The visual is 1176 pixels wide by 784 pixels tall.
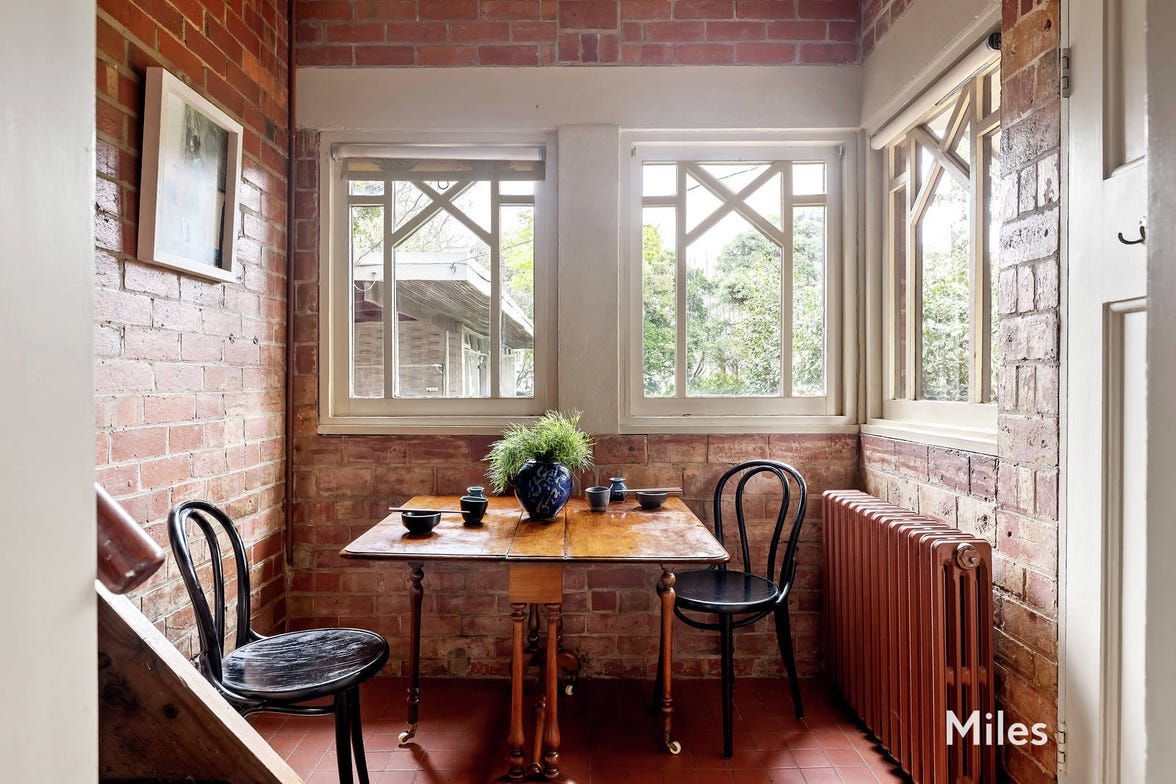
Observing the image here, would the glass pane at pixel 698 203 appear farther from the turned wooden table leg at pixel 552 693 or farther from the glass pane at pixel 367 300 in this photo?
the turned wooden table leg at pixel 552 693

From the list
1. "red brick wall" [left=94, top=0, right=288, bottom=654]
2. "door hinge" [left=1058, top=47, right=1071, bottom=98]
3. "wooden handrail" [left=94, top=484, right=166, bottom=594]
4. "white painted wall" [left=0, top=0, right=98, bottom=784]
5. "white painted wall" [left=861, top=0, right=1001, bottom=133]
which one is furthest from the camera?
"white painted wall" [left=861, top=0, right=1001, bottom=133]

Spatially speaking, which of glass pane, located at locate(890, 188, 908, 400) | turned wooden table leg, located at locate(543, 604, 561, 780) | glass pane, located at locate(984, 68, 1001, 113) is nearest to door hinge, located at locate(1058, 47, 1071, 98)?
glass pane, located at locate(984, 68, 1001, 113)

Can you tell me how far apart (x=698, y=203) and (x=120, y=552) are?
274 cm

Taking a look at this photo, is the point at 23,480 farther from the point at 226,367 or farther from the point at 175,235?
the point at 226,367

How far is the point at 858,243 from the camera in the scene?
114 inches

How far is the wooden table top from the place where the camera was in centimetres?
191

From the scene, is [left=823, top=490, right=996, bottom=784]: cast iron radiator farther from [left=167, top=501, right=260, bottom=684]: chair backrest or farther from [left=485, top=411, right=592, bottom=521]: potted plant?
[left=167, top=501, right=260, bottom=684]: chair backrest

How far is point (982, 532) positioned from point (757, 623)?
1.13 metres

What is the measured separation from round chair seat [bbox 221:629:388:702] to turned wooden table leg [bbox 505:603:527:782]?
375 millimetres

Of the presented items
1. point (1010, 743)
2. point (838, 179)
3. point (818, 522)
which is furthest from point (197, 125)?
point (1010, 743)

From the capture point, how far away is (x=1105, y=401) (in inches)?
58.7

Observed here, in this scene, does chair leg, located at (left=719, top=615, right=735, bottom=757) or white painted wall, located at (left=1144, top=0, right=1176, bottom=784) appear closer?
white painted wall, located at (left=1144, top=0, right=1176, bottom=784)

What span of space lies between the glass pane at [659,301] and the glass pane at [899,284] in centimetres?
91

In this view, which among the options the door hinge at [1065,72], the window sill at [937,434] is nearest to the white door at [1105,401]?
the door hinge at [1065,72]
